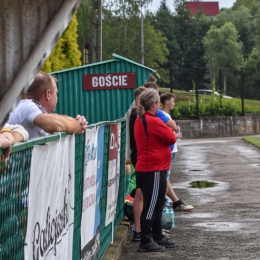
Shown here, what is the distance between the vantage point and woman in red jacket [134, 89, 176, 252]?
857 centimetres

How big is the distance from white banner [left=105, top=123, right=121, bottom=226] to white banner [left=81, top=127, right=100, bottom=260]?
106cm

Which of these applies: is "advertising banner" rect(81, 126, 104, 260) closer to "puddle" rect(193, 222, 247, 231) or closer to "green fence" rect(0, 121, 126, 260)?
"green fence" rect(0, 121, 126, 260)

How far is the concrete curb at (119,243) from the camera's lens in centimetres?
799

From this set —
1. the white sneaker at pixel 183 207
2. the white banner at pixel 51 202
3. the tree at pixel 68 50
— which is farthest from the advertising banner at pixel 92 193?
the tree at pixel 68 50

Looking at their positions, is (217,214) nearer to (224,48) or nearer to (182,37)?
(224,48)

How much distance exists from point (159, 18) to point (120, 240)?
113 metres

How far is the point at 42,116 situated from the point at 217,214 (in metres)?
6.47

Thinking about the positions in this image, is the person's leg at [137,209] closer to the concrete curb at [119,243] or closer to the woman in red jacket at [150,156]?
the concrete curb at [119,243]

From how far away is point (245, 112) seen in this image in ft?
138

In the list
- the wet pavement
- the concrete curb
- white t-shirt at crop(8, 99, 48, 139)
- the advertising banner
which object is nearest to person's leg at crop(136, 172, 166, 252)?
the wet pavement

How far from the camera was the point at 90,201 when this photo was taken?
6.59 m

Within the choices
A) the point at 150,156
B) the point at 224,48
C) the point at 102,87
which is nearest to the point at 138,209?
the point at 150,156

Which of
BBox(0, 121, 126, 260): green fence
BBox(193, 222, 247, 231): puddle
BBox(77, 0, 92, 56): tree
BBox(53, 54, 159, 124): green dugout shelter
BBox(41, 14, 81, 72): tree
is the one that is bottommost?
BBox(193, 222, 247, 231): puddle

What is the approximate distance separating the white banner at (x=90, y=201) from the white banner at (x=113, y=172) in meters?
1.06
